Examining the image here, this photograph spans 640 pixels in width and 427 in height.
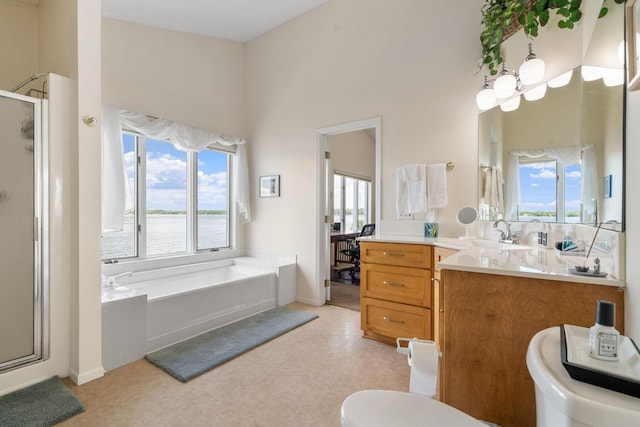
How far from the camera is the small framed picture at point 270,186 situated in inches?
153

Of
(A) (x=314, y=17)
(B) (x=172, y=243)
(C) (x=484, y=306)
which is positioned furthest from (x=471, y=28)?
(B) (x=172, y=243)

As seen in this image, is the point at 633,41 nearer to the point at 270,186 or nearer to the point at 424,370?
the point at 424,370

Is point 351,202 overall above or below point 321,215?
above

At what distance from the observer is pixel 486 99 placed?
237 centimetres

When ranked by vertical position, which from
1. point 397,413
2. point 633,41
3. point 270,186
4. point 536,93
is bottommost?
point 397,413

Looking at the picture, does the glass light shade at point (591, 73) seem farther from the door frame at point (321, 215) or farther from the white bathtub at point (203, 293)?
the white bathtub at point (203, 293)

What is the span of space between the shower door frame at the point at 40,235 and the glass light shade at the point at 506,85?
3.13 metres

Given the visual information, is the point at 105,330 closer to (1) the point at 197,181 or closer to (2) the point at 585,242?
(1) the point at 197,181

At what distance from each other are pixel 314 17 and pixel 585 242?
3.53 metres

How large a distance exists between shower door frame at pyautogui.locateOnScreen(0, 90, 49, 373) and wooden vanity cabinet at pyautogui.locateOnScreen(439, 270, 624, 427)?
7.93 ft

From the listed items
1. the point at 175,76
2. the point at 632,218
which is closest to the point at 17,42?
the point at 175,76

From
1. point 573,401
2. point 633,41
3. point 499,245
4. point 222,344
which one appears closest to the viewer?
point 573,401

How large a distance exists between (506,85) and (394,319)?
6.56 feet

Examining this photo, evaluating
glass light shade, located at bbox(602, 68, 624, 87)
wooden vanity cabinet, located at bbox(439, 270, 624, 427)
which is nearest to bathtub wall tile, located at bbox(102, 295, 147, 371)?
wooden vanity cabinet, located at bbox(439, 270, 624, 427)
